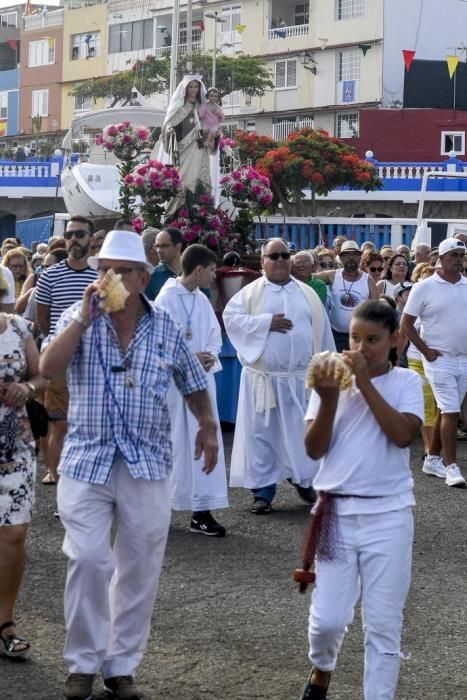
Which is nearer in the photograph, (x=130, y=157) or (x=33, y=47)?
(x=130, y=157)

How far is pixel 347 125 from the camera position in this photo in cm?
5806

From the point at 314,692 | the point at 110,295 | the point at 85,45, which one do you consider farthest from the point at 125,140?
the point at 85,45

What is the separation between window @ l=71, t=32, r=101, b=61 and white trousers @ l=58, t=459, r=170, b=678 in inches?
2665

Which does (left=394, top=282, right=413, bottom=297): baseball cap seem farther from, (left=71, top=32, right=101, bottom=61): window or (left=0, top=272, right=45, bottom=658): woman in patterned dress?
(left=71, top=32, right=101, bottom=61): window

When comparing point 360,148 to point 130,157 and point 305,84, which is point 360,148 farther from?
point 130,157

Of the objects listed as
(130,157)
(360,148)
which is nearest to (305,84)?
(360,148)

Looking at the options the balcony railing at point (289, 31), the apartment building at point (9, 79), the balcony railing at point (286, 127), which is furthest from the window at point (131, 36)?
the balcony railing at point (286, 127)

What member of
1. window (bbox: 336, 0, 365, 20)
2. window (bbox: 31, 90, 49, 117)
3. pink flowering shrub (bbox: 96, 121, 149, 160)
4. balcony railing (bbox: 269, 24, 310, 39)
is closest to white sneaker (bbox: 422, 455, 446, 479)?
pink flowering shrub (bbox: 96, 121, 149, 160)

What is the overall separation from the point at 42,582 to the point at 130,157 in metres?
9.13

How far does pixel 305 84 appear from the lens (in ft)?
196

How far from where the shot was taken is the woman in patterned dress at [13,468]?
6.11m

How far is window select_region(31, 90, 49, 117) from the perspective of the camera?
73938 mm

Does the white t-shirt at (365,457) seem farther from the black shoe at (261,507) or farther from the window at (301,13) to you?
the window at (301,13)

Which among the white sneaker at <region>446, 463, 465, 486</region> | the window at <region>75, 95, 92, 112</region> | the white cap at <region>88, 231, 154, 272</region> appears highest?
the window at <region>75, 95, 92, 112</region>
